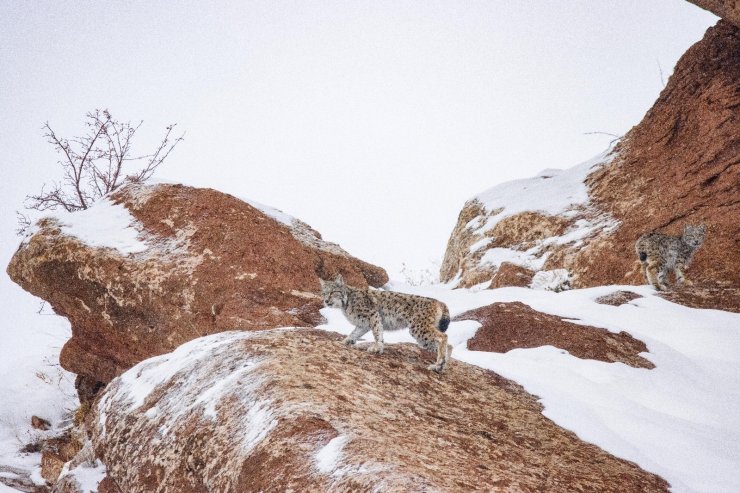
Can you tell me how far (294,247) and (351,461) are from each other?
10.5 meters

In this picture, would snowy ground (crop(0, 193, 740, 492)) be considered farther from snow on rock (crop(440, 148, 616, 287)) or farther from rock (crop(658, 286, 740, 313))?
snow on rock (crop(440, 148, 616, 287))

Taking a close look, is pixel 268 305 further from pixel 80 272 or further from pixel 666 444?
pixel 666 444

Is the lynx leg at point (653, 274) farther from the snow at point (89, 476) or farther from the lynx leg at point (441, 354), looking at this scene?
the snow at point (89, 476)

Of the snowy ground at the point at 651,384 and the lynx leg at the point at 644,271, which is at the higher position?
the lynx leg at the point at 644,271

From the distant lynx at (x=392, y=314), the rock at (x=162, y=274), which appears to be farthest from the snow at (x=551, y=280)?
the distant lynx at (x=392, y=314)

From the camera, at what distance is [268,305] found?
523 inches

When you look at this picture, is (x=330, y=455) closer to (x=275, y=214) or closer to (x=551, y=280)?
(x=275, y=214)

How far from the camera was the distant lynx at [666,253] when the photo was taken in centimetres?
1385

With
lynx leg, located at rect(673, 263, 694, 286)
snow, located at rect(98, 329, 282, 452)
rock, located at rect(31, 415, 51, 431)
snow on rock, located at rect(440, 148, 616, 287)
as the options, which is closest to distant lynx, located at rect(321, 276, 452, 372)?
snow, located at rect(98, 329, 282, 452)

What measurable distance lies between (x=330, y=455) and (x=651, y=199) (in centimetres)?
1606

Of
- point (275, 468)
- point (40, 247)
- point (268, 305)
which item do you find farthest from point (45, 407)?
point (275, 468)

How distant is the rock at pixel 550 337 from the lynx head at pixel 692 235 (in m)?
4.98

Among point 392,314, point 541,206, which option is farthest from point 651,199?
point 392,314

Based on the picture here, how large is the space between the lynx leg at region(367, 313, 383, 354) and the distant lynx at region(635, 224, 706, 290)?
339 inches
